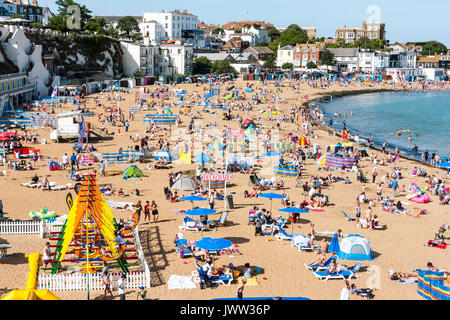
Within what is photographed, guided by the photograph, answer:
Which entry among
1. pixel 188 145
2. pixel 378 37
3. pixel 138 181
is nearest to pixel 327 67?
pixel 378 37

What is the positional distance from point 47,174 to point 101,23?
76.4 metres

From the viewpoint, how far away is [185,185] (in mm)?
21516

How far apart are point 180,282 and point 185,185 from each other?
8707mm

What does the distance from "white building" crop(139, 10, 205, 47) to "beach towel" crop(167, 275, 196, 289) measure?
9911 cm

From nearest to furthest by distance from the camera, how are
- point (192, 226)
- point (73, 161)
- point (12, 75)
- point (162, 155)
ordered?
point (192, 226)
point (73, 161)
point (162, 155)
point (12, 75)

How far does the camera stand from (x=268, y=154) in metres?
29.4

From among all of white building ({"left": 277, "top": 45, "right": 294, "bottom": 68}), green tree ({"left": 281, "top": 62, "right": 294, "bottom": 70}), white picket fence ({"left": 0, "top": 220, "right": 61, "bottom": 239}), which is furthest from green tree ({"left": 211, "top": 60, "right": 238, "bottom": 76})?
white picket fence ({"left": 0, "top": 220, "right": 61, "bottom": 239})

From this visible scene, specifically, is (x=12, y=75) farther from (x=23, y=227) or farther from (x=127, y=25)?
(x=127, y=25)

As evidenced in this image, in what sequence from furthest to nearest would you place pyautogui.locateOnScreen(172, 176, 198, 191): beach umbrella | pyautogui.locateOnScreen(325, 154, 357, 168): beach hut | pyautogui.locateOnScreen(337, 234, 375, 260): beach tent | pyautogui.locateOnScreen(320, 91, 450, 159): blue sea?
pyautogui.locateOnScreen(320, 91, 450, 159): blue sea
pyautogui.locateOnScreen(325, 154, 357, 168): beach hut
pyautogui.locateOnScreen(172, 176, 198, 191): beach umbrella
pyautogui.locateOnScreen(337, 234, 375, 260): beach tent

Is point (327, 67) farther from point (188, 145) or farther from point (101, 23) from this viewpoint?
point (188, 145)

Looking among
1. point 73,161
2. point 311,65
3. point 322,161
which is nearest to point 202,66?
point 311,65

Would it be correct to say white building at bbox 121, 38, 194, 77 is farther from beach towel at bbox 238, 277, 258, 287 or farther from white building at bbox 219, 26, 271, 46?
beach towel at bbox 238, 277, 258, 287

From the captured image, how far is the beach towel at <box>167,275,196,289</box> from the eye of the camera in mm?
12931

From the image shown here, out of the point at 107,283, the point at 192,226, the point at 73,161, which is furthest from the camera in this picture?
the point at 73,161
